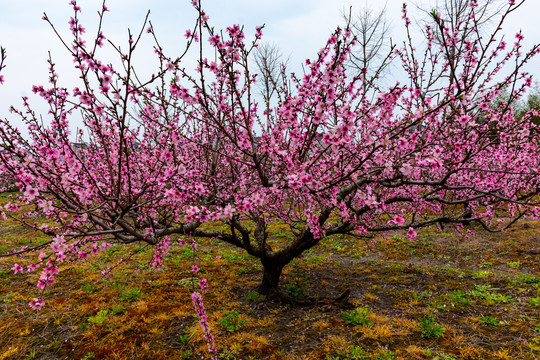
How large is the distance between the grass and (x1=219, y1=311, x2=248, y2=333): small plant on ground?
0.06 feet

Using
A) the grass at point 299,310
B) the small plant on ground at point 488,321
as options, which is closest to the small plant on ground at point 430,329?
the grass at point 299,310

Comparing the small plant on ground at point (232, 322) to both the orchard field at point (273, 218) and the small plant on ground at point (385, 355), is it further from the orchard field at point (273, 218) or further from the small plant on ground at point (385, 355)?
the small plant on ground at point (385, 355)

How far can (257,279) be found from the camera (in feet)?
23.6

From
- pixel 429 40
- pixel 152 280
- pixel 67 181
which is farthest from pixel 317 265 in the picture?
pixel 67 181

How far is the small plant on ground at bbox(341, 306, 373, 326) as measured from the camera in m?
4.95

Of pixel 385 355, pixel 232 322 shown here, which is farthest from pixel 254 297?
pixel 385 355

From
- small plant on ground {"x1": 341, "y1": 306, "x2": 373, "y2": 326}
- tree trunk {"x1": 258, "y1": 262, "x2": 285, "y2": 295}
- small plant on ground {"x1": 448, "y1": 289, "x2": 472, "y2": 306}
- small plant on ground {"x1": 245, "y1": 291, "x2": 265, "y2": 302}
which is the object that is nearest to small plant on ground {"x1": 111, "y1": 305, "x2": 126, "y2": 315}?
small plant on ground {"x1": 245, "y1": 291, "x2": 265, "y2": 302}

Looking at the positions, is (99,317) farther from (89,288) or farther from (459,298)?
(459,298)

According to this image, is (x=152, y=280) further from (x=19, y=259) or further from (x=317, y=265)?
(x=19, y=259)

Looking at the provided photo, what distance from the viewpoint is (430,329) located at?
460 cm

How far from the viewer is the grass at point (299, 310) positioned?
441 cm

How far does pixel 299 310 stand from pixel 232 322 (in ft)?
4.53

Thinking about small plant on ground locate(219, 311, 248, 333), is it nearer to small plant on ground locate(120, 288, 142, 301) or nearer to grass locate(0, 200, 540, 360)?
grass locate(0, 200, 540, 360)

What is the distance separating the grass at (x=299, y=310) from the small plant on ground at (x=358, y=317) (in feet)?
0.06
